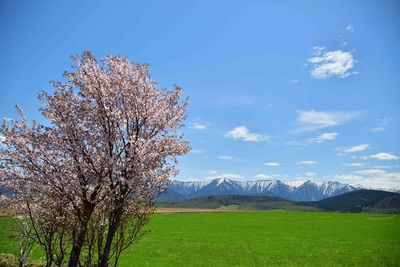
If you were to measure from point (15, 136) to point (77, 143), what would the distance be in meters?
2.53

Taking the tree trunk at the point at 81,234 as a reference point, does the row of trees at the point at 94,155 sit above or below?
above

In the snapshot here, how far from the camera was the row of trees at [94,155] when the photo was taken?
11.9 m

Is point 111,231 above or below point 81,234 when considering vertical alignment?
above

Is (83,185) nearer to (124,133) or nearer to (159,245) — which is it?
(124,133)

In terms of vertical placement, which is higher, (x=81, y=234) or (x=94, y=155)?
(x=94, y=155)

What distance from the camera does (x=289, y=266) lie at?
100 feet

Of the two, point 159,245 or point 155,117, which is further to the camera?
point 159,245

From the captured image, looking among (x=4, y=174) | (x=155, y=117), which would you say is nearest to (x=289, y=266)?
(x=155, y=117)

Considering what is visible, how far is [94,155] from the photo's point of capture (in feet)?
39.9

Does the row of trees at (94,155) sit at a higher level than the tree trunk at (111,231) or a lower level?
higher

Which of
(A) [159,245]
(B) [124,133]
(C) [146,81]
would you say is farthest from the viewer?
(A) [159,245]

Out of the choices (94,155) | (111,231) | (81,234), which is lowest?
(81,234)

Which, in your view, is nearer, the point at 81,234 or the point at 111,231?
the point at 111,231

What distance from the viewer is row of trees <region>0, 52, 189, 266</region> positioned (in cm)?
1187
